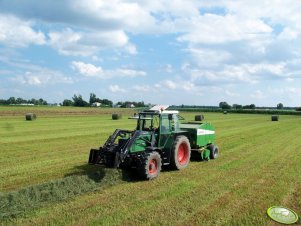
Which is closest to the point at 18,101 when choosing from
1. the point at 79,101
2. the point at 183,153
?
the point at 79,101

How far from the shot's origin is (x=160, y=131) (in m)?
11.6

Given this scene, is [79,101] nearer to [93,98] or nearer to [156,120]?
[93,98]

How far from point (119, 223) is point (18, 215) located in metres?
1.95

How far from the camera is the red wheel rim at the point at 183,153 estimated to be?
40.9ft

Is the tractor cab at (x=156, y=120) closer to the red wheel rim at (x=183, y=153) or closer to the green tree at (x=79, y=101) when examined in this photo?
the red wheel rim at (x=183, y=153)

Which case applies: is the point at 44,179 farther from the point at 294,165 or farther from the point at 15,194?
the point at 294,165

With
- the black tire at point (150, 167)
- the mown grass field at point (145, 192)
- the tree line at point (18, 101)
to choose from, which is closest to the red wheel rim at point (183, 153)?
the mown grass field at point (145, 192)

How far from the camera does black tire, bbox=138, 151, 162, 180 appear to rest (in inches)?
398

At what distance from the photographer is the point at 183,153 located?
12.6 m

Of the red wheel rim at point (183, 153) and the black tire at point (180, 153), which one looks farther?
the red wheel rim at point (183, 153)

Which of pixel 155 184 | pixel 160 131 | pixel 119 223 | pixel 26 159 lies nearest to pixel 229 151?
pixel 160 131

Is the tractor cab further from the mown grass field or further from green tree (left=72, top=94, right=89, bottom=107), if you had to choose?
green tree (left=72, top=94, right=89, bottom=107)

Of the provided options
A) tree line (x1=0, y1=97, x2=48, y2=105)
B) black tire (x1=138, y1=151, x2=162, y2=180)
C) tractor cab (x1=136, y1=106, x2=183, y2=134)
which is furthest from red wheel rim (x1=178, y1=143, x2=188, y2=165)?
tree line (x1=0, y1=97, x2=48, y2=105)

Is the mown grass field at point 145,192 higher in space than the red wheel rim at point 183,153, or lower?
lower
